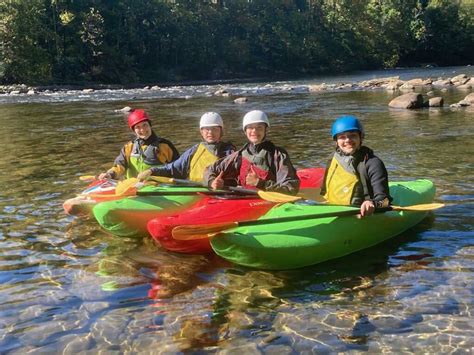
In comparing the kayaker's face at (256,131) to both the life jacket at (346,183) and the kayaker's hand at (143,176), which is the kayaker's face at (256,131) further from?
A: the kayaker's hand at (143,176)

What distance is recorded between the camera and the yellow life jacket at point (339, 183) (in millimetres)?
4988

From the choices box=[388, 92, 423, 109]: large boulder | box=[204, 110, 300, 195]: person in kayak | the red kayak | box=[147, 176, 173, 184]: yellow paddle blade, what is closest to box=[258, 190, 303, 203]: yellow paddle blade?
the red kayak

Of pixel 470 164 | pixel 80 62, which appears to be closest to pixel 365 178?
pixel 470 164

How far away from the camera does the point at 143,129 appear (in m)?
6.50

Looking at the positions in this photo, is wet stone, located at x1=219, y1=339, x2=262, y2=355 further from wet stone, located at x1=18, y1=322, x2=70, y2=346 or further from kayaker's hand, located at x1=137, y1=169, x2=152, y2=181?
kayaker's hand, located at x1=137, y1=169, x2=152, y2=181

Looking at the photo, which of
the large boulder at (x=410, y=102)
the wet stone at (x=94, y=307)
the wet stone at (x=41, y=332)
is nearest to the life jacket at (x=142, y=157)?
the wet stone at (x=94, y=307)

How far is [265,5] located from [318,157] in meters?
53.0

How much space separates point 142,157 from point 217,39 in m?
50.1

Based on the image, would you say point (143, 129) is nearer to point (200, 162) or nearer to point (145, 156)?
point (145, 156)

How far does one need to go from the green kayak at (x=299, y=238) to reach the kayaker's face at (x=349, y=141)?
0.62 metres

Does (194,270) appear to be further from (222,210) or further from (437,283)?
(437,283)

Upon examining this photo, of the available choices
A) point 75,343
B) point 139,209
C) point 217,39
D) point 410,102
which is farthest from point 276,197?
point 217,39

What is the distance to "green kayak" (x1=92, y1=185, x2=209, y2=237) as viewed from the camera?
5.20 metres

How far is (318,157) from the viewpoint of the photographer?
→ 9789mm
